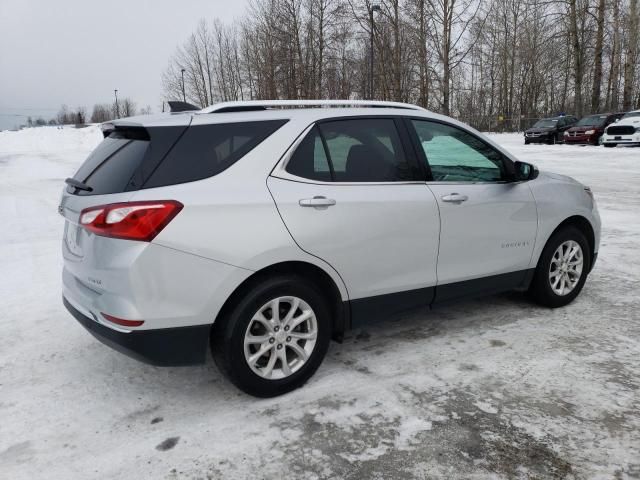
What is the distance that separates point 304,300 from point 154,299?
88cm

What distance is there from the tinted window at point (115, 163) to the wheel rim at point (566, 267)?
11.4 feet

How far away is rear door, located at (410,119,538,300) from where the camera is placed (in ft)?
12.5

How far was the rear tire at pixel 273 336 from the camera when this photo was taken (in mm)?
2984

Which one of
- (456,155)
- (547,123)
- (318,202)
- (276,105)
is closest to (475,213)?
(456,155)

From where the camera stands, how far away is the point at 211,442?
9.18 feet

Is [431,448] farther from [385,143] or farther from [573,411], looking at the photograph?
[385,143]

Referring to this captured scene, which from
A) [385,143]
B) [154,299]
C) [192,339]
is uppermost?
[385,143]

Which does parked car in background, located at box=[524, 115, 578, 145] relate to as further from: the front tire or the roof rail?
the roof rail

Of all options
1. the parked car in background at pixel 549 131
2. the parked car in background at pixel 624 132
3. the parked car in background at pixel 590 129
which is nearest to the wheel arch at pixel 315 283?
the parked car in background at pixel 624 132

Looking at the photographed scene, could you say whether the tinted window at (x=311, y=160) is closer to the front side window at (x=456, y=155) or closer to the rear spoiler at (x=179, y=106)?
the front side window at (x=456, y=155)

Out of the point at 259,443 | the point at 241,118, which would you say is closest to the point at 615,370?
the point at 259,443

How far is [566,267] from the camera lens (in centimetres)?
468

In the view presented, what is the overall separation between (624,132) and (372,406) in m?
25.4

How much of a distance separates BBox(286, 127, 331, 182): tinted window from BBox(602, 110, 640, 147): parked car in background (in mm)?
24728
